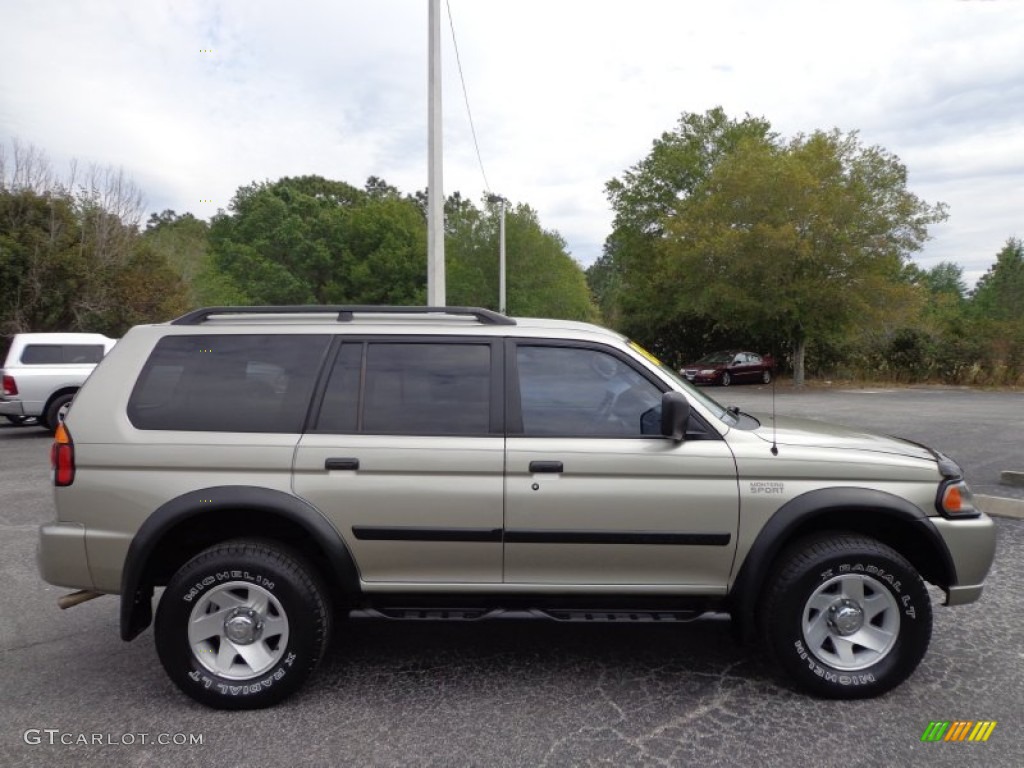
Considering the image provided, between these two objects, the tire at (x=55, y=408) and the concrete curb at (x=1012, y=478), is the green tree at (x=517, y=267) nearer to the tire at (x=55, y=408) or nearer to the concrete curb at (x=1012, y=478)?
the tire at (x=55, y=408)

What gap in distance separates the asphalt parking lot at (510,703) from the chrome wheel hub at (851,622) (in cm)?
21

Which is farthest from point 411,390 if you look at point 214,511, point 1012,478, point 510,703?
point 1012,478

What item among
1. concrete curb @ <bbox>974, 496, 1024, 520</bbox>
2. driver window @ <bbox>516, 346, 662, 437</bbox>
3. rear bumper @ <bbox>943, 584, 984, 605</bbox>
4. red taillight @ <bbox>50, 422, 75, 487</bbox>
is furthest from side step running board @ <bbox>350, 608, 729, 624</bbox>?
concrete curb @ <bbox>974, 496, 1024, 520</bbox>

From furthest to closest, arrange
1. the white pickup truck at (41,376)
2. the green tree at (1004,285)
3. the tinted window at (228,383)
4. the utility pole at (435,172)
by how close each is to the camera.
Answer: the green tree at (1004,285) → the utility pole at (435,172) → the white pickup truck at (41,376) → the tinted window at (228,383)

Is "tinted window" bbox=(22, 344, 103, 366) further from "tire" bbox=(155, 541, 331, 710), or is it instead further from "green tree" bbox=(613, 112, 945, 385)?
"green tree" bbox=(613, 112, 945, 385)

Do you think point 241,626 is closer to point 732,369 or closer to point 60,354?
point 60,354

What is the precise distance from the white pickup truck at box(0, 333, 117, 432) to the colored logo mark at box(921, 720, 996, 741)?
502 inches

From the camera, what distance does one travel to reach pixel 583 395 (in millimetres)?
3355

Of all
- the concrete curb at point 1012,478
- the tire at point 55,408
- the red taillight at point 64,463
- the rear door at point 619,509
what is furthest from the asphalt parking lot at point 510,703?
the tire at point 55,408

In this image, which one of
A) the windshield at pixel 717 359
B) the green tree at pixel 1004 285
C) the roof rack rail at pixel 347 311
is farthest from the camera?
the green tree at pixel 1004 285

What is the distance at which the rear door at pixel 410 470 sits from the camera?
3137 millimetres

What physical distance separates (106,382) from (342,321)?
1.14 m

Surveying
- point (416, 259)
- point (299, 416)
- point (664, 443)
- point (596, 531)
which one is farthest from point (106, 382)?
point (416, 259)

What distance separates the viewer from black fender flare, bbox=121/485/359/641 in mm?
3078
